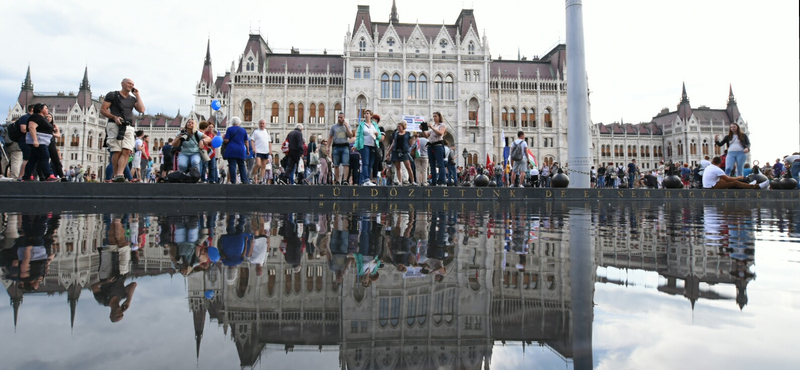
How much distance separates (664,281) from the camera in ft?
5.46

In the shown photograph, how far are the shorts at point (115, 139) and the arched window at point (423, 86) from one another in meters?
38.8

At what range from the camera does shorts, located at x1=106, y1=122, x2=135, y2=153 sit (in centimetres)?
686

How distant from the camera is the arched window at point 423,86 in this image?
44.7 metres

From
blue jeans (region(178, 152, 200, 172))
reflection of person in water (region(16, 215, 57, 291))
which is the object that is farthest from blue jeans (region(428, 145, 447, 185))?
reflection of person in water (region(16, 215, 57, 291))

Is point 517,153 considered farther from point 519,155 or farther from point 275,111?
point 275,111

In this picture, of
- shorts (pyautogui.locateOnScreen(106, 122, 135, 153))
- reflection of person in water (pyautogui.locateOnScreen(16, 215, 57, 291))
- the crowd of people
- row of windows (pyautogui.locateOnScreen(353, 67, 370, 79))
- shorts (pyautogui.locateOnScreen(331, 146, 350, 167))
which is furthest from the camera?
row of windows (pyautogui.locateOnScreen(353, 67, 370, 79))

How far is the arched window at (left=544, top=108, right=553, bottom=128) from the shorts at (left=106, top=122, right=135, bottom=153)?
4839cm

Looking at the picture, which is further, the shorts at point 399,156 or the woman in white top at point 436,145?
the shorts at point 399,156

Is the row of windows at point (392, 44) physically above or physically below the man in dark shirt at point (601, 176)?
above

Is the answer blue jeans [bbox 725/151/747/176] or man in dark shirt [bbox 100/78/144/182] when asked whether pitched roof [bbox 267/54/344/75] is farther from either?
man in dark shirt [bbox 100/78/144/182]

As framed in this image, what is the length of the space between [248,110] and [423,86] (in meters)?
18.4

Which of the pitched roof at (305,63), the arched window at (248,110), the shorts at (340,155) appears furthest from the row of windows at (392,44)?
the shorts at (340,155)

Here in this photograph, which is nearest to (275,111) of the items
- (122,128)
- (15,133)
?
(15,133)

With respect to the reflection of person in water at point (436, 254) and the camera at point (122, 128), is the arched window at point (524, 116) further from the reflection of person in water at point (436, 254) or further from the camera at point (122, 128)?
the reflection of person in water at point (436, 254)
